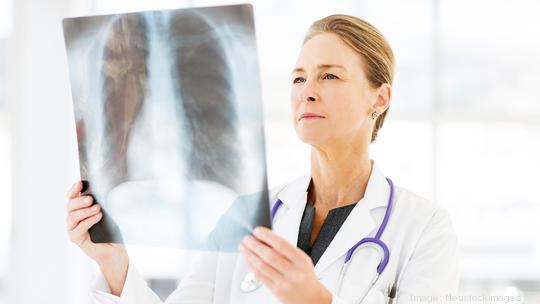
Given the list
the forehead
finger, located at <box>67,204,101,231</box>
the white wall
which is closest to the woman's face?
the forehead

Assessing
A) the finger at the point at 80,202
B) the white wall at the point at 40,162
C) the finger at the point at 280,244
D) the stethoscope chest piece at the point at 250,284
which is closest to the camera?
the finger at the point at 280,244

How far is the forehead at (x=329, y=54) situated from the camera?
120 centimetres

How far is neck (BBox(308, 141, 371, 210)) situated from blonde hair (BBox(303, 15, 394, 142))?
6.1 inches

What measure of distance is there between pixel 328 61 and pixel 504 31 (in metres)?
1.67

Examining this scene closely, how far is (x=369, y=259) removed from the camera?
118 cm

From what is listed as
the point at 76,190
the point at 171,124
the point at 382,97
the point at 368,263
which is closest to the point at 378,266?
the point at 368,263

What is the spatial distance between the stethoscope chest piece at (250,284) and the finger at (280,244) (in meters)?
0.30

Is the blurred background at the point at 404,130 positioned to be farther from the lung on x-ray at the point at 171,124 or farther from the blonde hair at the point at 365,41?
the lung on x-ray at the point at 171,124

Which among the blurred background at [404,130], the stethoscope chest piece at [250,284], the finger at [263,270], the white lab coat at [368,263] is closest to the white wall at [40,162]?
the blurred background at [404,130]

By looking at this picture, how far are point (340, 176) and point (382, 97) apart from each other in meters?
0.18

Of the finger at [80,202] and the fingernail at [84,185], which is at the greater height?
the fingernail at [84,185]

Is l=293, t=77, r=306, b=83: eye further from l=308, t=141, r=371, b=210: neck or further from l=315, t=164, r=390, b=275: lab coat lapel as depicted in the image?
l=315, t=164, r=390, b=275: lab coat lapel

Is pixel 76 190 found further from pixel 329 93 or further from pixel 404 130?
pixel 404 130

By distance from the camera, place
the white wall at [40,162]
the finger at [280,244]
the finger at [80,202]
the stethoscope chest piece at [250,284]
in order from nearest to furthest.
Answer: the finger at [280,244] → the finger at [80,202] → the stethoscope chest piece at [250,284] → the white wall at [40,162]
